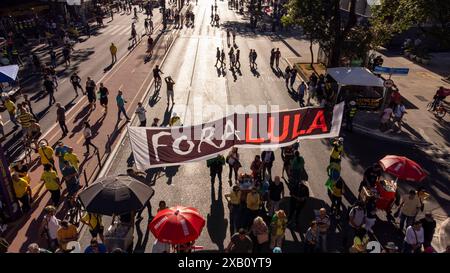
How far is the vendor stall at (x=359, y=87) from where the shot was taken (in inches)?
811

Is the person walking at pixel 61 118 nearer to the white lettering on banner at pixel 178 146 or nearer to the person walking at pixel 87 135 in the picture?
the person walking at pixel 87 135

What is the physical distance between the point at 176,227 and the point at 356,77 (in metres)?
16.5

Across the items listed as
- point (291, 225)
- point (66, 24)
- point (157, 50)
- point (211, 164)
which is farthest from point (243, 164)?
point (66, 24)

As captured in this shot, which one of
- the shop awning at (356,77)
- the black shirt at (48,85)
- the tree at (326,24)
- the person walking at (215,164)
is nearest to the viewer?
the person walking at (215,164)

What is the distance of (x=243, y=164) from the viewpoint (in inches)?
632

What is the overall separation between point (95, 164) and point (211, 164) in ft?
18.6

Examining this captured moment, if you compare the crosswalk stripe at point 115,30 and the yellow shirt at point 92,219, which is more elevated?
the crosswalk stripe at point 115,30

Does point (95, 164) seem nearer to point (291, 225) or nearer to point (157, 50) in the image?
point (291, 225)

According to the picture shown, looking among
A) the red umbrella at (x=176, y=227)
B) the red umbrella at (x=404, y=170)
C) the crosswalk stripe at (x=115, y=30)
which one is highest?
the crosswalk stripe at (x=115, y=30)

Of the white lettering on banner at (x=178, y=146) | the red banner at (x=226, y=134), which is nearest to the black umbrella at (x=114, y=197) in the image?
the red banner at (x=226, y=134)

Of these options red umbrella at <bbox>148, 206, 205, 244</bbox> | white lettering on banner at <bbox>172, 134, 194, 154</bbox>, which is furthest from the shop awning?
red umbrella at <bbox>148, 206, 205, 244</bbox>

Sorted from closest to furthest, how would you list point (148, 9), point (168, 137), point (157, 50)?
point (168, 137)
point (157, 50)
point (148, 9)

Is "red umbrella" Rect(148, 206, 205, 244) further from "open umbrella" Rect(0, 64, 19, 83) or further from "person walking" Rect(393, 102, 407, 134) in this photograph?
"open umbrella" Rect(0, 64, 19, 83)

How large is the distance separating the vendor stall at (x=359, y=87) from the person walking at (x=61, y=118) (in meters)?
15.5
